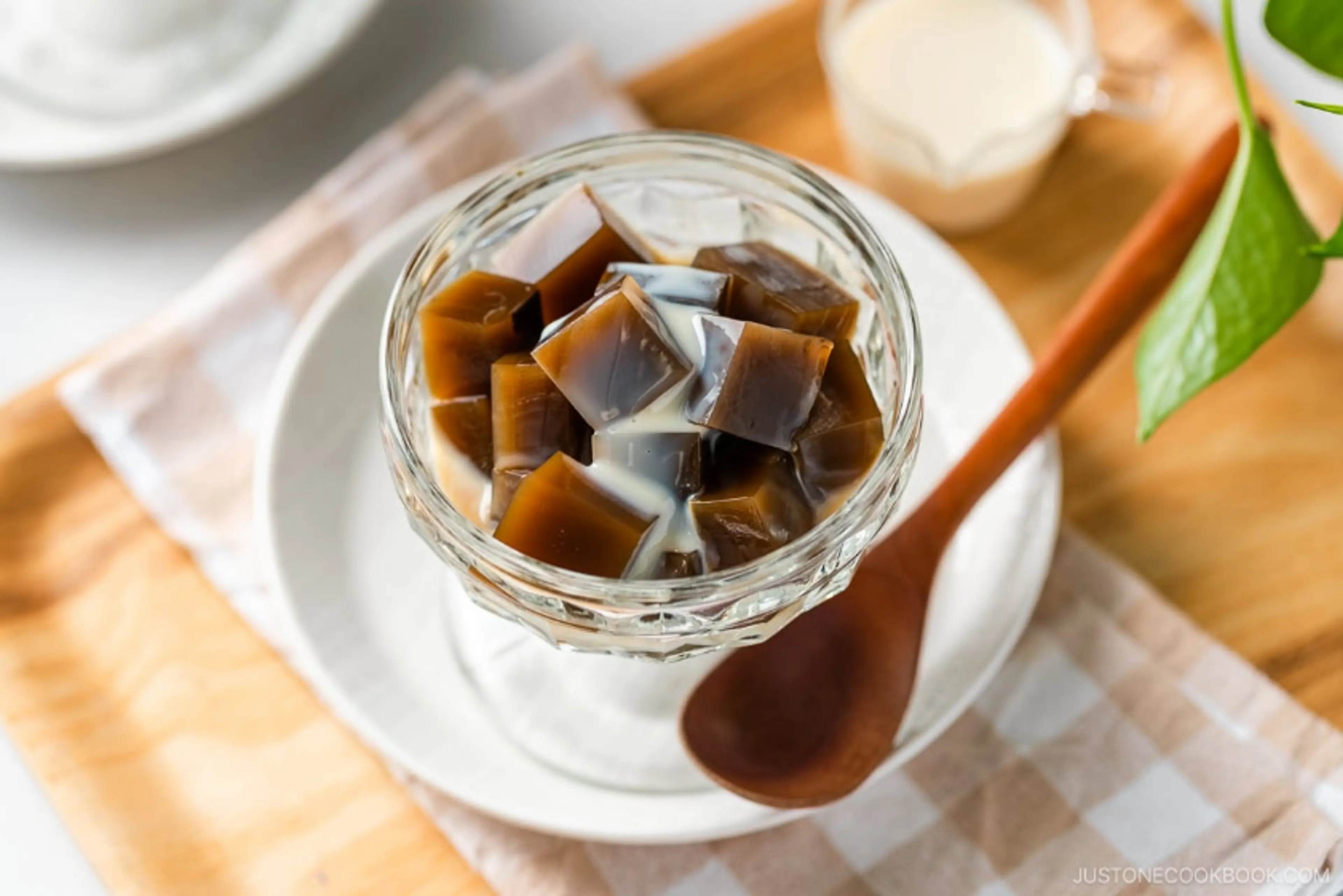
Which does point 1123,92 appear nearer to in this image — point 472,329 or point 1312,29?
point 1312,29

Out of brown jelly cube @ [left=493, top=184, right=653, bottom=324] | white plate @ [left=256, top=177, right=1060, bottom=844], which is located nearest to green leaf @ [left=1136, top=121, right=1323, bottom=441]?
white plate @ [left=256, top=177, right=1060, bottom=844]

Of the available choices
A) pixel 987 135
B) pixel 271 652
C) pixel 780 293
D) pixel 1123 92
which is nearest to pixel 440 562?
pixel 271 652

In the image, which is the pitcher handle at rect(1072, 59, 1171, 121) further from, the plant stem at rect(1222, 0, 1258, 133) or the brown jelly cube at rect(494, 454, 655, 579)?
the brown jelly cube at rect(494, 454, 655, 579)

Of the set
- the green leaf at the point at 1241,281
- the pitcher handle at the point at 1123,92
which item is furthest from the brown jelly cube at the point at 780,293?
the pitcher handle at the point at 1123,92

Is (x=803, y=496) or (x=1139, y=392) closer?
(x=803, y=496)

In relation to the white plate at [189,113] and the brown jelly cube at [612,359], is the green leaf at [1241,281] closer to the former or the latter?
the brown jelly cube at [612,359]

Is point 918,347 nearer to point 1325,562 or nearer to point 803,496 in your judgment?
point 803,496

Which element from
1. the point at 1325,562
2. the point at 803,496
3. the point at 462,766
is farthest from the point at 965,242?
the point at 462,766
